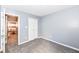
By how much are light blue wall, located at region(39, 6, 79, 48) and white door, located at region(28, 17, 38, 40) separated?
5.1 inches

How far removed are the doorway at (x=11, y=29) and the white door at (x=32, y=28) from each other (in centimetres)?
32

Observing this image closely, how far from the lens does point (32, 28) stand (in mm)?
1688

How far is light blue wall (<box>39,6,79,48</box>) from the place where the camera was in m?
1.72

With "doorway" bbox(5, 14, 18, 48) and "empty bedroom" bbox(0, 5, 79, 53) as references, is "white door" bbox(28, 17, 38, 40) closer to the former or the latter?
"empty bedroom" bbox(0, 5, 79, 53)

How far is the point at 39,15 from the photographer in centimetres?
172

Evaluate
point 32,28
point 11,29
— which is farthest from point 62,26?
point 11,29

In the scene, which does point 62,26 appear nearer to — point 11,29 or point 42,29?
point 42,29

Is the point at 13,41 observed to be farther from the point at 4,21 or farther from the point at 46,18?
the point at 46,18

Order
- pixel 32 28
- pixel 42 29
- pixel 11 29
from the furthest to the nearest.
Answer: pixel 42 29 → pixel 32 28 → pixel 11 29

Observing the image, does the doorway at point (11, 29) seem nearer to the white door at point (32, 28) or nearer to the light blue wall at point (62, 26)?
the white door at point (32, 28)

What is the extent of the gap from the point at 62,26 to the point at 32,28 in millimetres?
785
